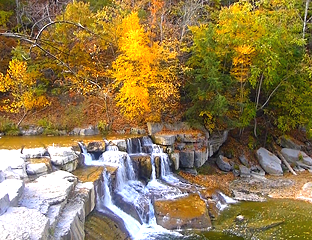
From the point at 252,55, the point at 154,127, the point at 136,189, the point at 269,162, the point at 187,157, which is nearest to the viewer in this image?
the point at 136,189

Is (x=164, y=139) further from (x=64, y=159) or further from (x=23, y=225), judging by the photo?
(x=23, y=225)

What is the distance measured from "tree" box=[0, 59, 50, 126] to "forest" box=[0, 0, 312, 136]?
5 centimetres

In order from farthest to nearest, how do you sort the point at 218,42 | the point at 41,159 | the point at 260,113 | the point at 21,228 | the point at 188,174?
the point at 260,113, the point at 218,42, the point at 188,174, the point at 41,159, the point at 21,228

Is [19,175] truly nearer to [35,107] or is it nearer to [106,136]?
[106,136]

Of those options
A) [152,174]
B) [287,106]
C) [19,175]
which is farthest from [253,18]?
[19,175]

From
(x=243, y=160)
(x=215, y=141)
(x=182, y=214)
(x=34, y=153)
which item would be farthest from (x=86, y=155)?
(x=243, y=160)

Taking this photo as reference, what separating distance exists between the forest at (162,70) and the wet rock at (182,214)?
5.02 meters

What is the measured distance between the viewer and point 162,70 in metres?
14.7

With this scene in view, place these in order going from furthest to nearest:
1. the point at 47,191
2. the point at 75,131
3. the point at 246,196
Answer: the point at 75,131 < the point at 246,196 < the point at 47,191

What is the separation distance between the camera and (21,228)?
208 inches

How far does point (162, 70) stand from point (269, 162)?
697cm

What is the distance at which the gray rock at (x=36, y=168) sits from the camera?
888cm

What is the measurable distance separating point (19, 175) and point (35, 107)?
9164 mm

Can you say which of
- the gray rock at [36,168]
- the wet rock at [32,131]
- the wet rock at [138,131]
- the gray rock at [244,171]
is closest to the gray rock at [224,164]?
the gray rock at [244,171]
